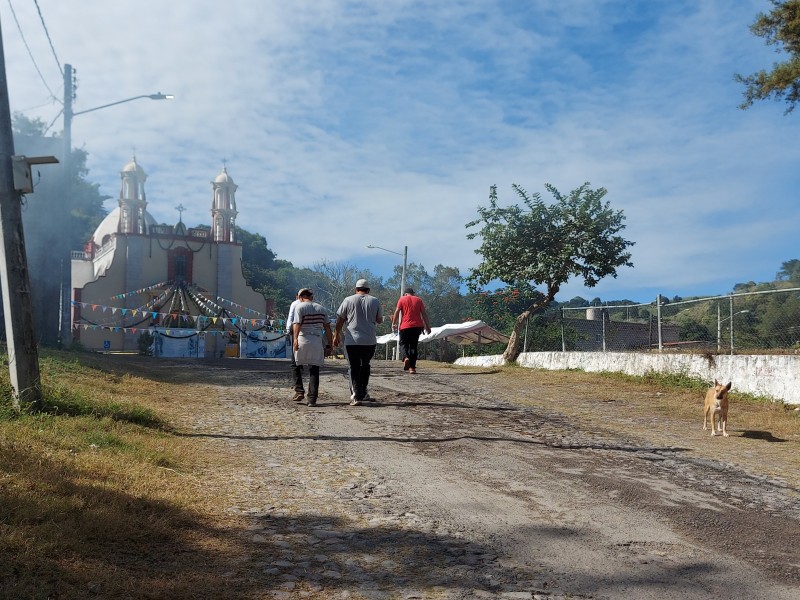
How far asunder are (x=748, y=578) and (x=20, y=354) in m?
6.67

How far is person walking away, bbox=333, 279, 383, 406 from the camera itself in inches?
384

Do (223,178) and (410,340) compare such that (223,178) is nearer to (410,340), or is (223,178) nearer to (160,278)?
(160,278)

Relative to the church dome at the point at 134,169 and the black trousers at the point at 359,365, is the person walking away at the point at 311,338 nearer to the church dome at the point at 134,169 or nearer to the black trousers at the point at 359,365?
the black trousers at the point at 359,365

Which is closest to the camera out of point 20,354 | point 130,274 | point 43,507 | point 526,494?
point 43,507

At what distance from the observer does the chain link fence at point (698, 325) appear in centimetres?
1070

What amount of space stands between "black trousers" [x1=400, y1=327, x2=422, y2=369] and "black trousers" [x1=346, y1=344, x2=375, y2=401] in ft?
11.7

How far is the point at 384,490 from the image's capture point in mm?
5148

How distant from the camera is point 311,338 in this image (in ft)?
Result: 32.4

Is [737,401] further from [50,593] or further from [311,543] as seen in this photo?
[50,593]

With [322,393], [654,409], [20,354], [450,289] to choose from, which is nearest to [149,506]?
[20,354]

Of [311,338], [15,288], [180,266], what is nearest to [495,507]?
[15,288]

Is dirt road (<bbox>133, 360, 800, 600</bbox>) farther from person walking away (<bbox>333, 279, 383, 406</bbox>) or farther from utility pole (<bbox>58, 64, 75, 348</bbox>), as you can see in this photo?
utility pole (<bbox>58, 64, 75, 348</bbox>)

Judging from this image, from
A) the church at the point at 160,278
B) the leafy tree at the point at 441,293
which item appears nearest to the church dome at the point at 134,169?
the church at the point at 160,278

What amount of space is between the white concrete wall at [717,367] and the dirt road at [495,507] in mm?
2685
